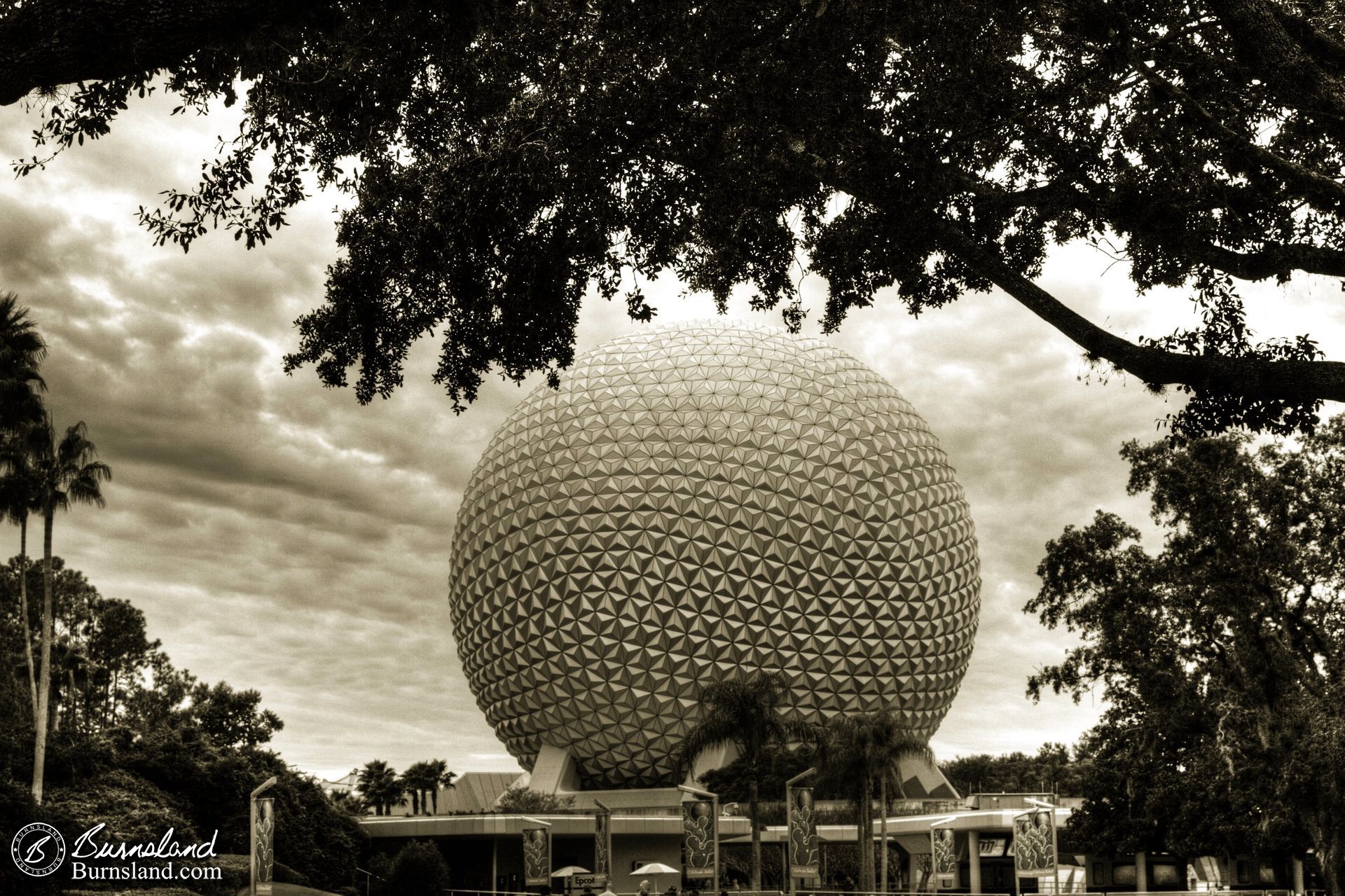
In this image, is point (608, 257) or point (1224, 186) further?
point (608, 257)

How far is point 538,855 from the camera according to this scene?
27953 millimetres

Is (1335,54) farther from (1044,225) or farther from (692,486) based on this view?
(692,486)

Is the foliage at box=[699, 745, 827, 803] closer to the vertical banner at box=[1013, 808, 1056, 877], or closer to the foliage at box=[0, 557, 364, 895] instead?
the foliage at box=[0, 557, 364, 895]

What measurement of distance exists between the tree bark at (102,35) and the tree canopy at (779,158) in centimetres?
146

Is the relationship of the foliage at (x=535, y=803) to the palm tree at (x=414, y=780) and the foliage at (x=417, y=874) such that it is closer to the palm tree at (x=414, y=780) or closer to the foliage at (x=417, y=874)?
the foliage at (x=417, y=874)

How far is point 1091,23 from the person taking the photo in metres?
9.03

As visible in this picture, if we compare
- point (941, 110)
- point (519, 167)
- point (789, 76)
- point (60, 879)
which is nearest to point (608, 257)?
point (519, 167)

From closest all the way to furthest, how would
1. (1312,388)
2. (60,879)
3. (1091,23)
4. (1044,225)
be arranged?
(1312,388), (1091,23), (1044,225), (60,879)

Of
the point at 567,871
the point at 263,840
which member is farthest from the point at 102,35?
the point at 567,871

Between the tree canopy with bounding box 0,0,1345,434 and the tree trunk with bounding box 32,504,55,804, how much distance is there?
2074 centimetres

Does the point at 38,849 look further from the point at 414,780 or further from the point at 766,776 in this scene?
the point at 414,780

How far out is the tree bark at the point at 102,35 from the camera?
566 centimetres

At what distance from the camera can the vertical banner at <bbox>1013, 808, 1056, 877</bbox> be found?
22.0 metres

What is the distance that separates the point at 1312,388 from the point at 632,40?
5.86 m
